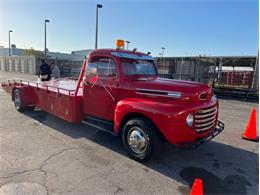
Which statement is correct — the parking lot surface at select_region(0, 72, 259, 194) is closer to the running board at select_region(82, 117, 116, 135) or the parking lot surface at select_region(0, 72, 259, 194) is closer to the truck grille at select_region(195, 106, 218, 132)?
the running board at select_region(82, 117, 116, 135)

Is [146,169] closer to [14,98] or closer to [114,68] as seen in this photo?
[114,68]

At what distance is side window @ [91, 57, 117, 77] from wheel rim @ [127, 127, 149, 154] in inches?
50.6

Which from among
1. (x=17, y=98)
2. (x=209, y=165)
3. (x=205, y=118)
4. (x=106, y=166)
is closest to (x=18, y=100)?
(x=17, y=98)

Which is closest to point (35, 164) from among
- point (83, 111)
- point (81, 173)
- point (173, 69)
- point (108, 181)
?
point (81, 173)

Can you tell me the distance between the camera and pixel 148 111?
12.2 feet

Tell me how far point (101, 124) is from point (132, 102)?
123 centimetres

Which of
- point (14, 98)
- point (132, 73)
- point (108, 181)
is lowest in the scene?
point (108, 181)

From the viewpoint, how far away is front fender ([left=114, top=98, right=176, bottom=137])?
139 inches

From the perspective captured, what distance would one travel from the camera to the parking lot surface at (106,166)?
3184 mm

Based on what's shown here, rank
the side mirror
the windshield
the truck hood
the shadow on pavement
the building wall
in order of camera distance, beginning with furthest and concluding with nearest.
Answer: the building wall, the side mirror, the windshield, the truck hood, the shadow on pavement

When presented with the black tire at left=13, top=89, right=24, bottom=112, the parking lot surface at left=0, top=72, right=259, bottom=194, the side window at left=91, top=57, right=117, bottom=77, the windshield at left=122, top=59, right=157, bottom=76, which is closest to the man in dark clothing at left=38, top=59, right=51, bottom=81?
the black tire at left=13, top=89, right=24, bottom=112

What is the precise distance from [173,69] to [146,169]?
50.9 ft

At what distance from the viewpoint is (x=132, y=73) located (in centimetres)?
461

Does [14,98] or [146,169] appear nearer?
[146,169]
